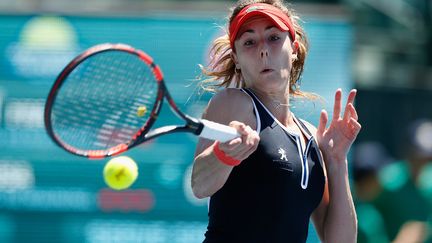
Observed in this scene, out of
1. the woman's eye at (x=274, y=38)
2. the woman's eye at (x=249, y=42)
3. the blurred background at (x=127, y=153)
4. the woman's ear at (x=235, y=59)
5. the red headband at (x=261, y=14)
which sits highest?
the red headband at (x=261, y=14)

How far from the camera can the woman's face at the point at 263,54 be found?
310 centimetres

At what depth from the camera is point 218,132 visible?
278cm

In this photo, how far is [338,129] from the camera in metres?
3.35

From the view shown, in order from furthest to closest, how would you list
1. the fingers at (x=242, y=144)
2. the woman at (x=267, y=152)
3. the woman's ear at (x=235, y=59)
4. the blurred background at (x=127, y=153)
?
the blurred background at (x=127, y=153) < the woman's ear at (x=235, y=59) < the woman at (x=267, y=152) < the fingers at (x=242, y=144)

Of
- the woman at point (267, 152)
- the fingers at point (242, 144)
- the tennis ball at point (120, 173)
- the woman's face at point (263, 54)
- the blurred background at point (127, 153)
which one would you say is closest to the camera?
the fingers at point (242, 144)

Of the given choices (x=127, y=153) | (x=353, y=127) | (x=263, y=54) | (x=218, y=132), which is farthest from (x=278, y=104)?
(x=127, y=153)

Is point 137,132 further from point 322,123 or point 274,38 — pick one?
point 322,123

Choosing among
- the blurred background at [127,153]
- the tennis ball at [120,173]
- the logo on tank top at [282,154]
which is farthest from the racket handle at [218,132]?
the blurred background at [127,153]

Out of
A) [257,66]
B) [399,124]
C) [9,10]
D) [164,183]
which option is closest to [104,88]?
[257,66]

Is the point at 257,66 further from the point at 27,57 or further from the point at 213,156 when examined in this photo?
the point at 27,57

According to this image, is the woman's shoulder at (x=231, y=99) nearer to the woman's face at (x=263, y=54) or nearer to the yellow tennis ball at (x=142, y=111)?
the woman's face at (x=263, y=54)

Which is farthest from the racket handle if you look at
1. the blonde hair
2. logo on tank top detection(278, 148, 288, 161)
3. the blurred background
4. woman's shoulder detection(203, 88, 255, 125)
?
the blurred background

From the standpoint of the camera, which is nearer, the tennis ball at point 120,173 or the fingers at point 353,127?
the fingers at point 353,127

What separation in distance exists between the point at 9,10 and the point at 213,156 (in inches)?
177
